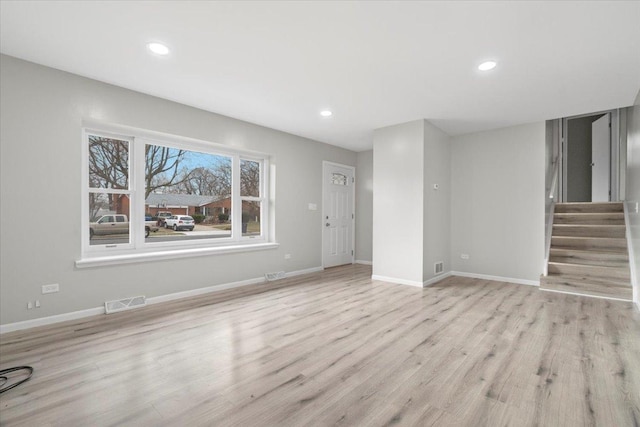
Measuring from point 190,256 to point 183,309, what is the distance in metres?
0.81

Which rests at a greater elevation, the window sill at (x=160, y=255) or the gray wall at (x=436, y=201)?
the gray wall at (x=436, y=201)

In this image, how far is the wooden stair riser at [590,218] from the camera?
5.20 metres

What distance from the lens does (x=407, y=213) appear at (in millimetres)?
5027

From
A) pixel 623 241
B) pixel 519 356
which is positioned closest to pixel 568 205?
pixel 623 241

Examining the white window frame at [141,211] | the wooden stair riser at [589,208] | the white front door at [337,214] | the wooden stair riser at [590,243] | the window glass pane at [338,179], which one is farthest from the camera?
the window glass pane at [338,179]

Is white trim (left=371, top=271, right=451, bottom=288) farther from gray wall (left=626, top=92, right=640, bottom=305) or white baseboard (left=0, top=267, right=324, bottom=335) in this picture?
gray wall (left=626, top=92, right=640, bottom=305)

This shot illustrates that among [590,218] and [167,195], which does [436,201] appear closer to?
[590,218]

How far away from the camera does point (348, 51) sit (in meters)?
2.86

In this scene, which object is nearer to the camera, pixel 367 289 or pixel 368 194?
pixel 367 289

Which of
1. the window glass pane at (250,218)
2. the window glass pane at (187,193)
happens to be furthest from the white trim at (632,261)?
the window glass pane at (187,193)

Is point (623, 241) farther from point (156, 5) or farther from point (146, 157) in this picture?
point (146, 157)

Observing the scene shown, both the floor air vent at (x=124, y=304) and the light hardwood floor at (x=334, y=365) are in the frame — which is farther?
the floor air vent at (x=124, y=304)

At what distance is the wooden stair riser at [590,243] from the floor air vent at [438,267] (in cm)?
185

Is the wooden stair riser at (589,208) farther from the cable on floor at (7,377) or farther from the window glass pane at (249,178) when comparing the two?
the cable on floor at (7,377)
